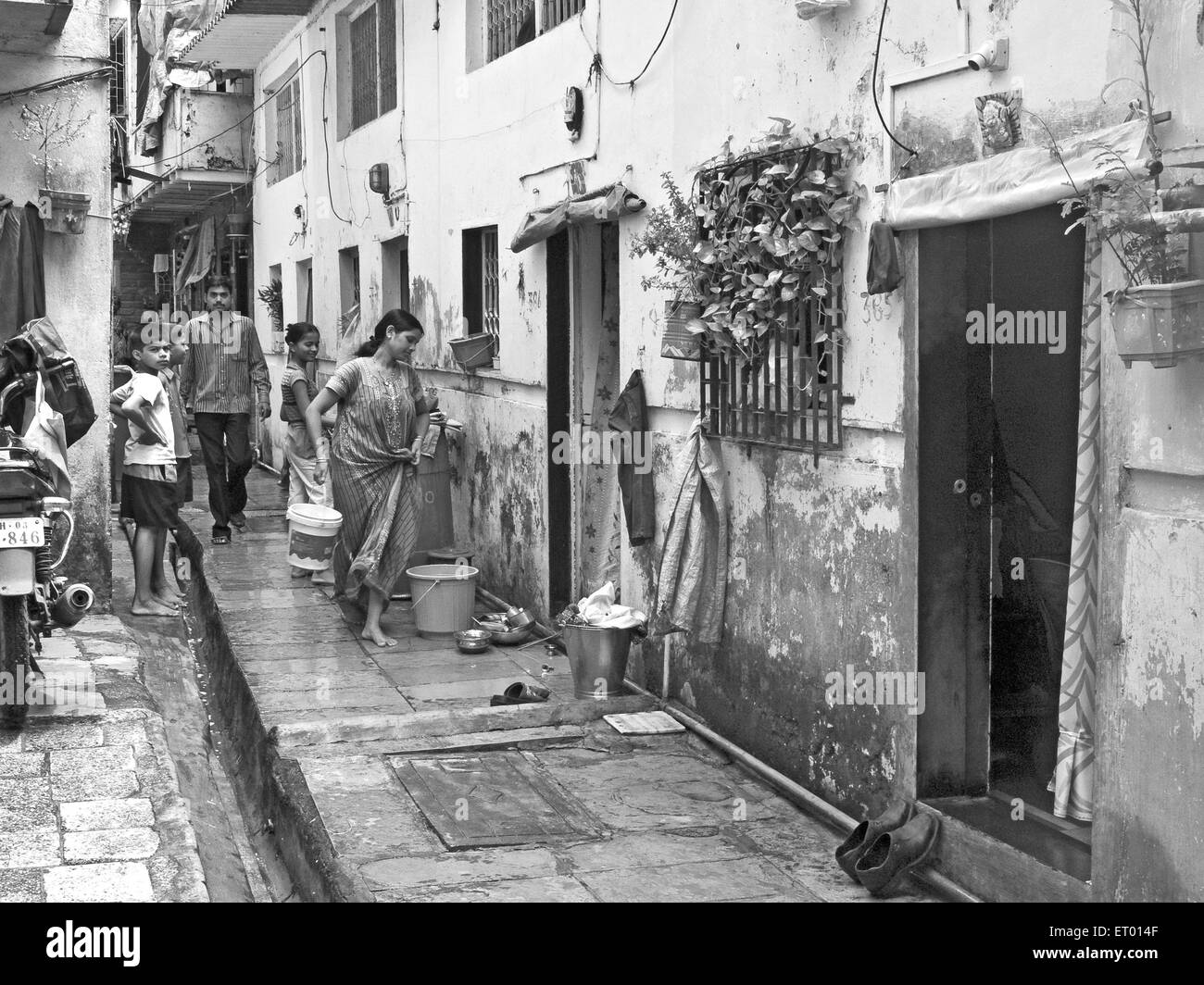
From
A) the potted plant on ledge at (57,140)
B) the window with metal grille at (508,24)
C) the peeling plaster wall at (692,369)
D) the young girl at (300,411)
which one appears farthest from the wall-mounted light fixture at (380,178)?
the potted plant on ledge at (57,140)

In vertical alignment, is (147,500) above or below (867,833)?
above

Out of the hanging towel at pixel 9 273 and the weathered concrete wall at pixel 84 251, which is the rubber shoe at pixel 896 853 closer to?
the weathered concrete wall at pixel 84 251

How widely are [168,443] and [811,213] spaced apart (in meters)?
5.09

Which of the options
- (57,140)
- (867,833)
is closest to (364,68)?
(57,140)

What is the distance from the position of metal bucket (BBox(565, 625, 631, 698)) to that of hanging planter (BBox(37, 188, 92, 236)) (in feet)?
14.5

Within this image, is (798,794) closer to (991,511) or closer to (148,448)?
(991,511)

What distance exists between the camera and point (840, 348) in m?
5.68

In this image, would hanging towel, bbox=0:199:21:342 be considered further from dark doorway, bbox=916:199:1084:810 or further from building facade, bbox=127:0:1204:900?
dark doorway, bbox=916:199:1084:810

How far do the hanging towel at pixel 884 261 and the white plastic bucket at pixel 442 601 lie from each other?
15.3ft

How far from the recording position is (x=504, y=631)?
9.16 metres

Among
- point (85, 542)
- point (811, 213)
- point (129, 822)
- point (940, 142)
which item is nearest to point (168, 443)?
point (85, 542)

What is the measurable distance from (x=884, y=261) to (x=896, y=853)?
212 centimetres

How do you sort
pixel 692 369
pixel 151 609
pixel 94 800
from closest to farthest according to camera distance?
pixel 94 800, pixel 692 369, pixel 151 609

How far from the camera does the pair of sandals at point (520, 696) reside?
7.40 m
